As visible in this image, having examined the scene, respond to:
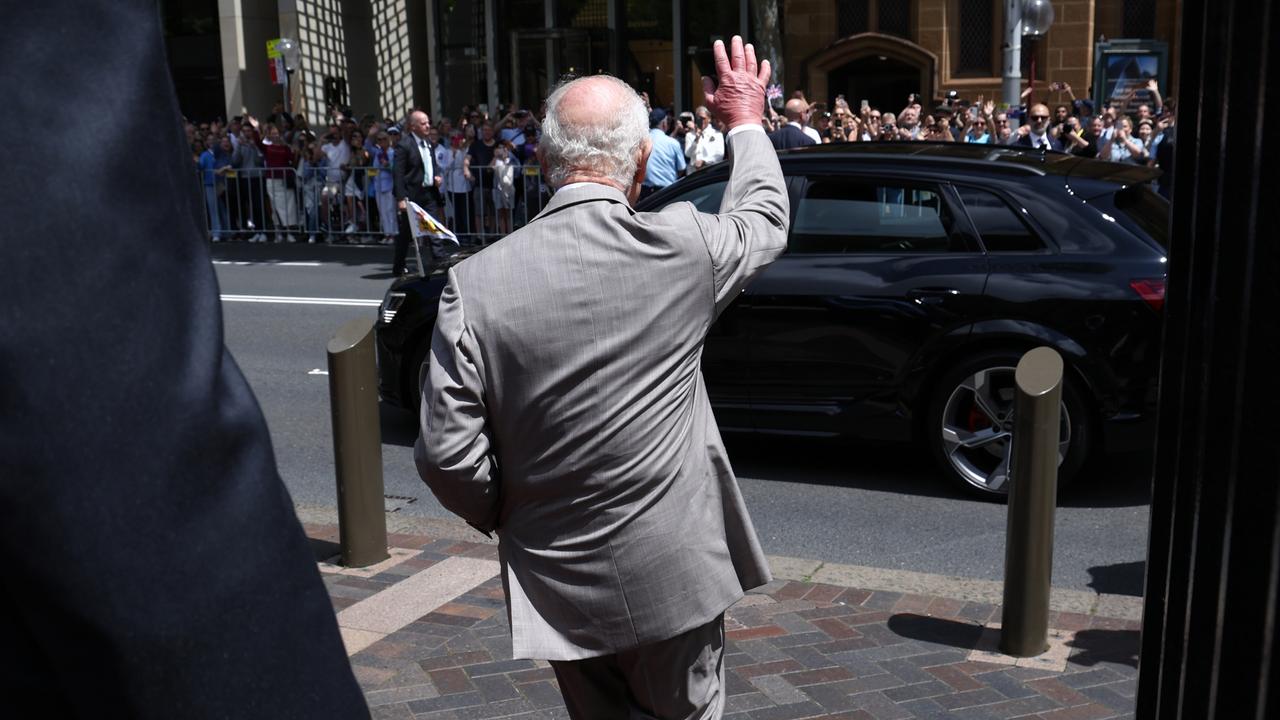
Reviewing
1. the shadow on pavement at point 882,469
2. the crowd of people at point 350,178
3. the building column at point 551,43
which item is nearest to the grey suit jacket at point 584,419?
the shadow on pavement at point 882,469

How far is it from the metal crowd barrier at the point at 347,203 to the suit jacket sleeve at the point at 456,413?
14.2 meters

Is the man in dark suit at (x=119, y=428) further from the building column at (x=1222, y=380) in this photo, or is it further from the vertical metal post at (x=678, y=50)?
the vertical metal post at (x=678, y=50)

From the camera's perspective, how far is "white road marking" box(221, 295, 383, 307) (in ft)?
43.0

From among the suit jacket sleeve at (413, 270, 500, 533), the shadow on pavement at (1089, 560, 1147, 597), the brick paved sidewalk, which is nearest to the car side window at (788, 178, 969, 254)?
the shadow on pavement at (1089, 560, 1147, 597)

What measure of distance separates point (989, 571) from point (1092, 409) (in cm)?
131

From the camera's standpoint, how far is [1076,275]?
6332 millimetres

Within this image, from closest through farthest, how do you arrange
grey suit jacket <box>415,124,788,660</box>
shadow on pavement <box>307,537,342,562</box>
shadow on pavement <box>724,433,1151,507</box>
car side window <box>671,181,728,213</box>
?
grey suit jacket <box>415,124,788,660</box> < shadow on pavement <box>307,537,342,562</box> < shadow on pavement <box>724,433,1151,507</box> < car side window <box>671,181,728,213</box>

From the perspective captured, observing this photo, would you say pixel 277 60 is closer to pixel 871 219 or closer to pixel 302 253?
pixel 302 253

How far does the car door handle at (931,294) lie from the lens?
647 centimetres

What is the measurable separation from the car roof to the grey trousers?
4439 mm

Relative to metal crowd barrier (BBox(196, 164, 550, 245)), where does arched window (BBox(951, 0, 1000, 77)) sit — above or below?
above

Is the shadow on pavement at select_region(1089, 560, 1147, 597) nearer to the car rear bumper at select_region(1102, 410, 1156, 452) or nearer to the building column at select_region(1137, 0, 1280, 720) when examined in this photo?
the car rear bumper at select_region(1102, 410, 1156, 452)

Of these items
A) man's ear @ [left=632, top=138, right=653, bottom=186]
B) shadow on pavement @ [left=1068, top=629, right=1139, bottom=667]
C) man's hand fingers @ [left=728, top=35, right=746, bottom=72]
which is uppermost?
man's hand fingers @ [left=728, top=35, right=746, bottom=72]

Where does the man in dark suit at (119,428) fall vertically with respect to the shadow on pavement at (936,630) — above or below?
above
